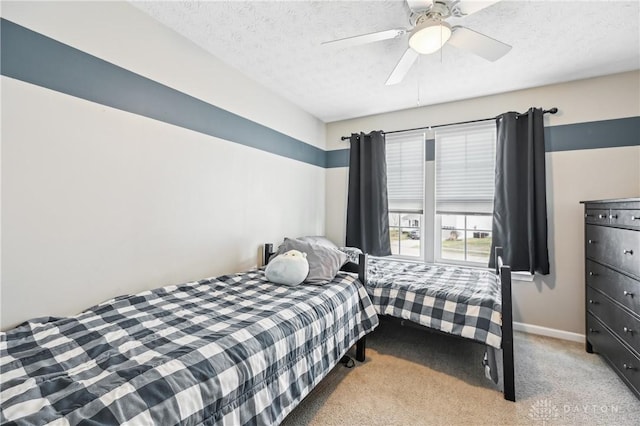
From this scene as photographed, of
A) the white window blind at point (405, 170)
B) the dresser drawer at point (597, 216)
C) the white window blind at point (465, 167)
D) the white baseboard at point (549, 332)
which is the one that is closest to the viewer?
the dresser drawer at point (597, 216)

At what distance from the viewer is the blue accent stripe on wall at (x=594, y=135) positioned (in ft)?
8.15

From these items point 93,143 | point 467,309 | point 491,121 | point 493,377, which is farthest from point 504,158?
point 93,143

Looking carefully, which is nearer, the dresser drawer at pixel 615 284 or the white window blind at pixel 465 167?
the dresser drawer at pixel 615 284

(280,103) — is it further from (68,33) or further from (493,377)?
(493,377)

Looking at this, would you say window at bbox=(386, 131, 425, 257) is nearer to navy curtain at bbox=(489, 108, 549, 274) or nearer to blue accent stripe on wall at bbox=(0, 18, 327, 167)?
navy curtain at bbox=(489, 108, 549, 274)

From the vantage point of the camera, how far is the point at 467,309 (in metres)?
2.03

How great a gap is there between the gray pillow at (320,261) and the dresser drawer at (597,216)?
202cm

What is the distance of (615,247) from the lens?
1970 mm

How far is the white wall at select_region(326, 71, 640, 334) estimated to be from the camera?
2.51m

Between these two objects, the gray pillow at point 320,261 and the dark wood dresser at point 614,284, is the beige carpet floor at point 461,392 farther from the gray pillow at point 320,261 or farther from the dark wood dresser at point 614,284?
the gray pillow at point 320,261

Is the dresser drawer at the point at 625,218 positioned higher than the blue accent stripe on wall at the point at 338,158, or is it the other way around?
the blue accent stripe on wall at the point at 338,158

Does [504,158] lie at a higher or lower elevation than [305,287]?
higher

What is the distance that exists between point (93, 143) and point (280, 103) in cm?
193

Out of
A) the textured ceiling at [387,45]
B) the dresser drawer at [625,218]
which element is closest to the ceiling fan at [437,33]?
the textured ceiling at [387,45]
